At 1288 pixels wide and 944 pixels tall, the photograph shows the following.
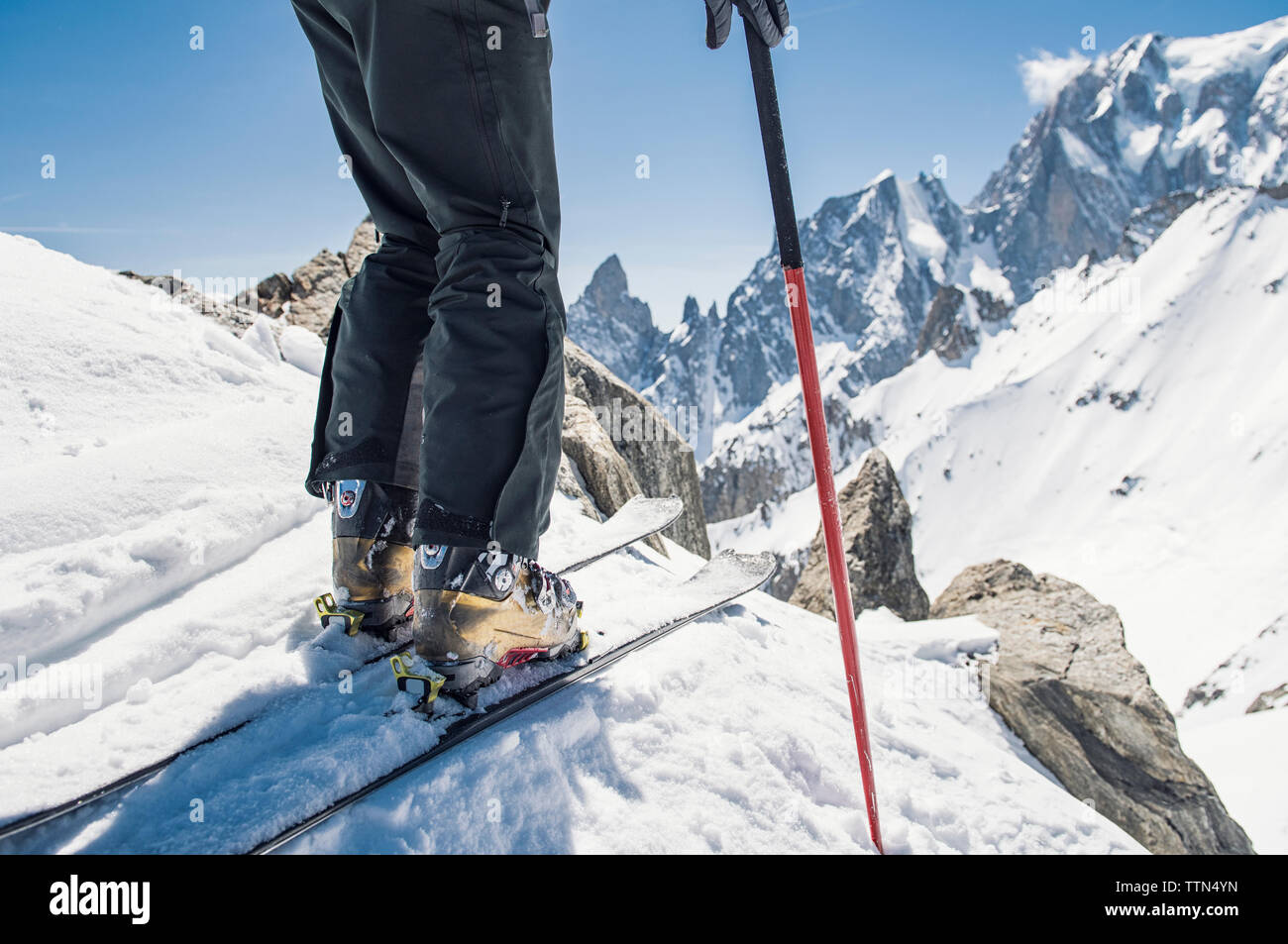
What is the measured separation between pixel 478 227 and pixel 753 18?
1125 millimetres

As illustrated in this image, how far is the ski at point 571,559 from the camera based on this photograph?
154 centimetres

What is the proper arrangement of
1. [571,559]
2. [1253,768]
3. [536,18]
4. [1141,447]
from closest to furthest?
[536,18] → [571,559] → [1253,768] → [1141,447]

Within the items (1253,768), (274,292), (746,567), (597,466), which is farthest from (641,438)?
(1253,768)

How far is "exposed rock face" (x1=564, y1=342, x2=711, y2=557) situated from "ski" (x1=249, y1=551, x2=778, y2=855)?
16.6ft

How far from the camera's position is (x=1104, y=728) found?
614cm

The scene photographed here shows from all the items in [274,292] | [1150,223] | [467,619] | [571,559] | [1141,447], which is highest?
[1150,223]

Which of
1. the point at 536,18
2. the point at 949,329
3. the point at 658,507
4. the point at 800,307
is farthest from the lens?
the point at 949,329

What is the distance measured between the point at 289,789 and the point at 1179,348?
158 meters

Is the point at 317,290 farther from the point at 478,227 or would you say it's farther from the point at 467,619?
the point at 467,619

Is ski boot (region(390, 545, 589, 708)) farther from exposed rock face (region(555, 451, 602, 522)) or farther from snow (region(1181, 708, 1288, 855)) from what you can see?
snow (region(1181, 708, 1288, 855))

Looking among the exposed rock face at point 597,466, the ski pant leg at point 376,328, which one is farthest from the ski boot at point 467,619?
the exposed rock face at point 597,466

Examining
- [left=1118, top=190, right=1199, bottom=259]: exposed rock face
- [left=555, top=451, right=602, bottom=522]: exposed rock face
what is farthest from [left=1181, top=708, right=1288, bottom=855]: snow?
[left=1118, top=190, right=1199, bottom=259]: exposed rock face

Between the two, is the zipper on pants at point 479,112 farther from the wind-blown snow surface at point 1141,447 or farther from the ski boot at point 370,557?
the wind-blown snow surface at point 1141,447

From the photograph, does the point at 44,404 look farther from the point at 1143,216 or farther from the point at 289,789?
the point at 1143,216
